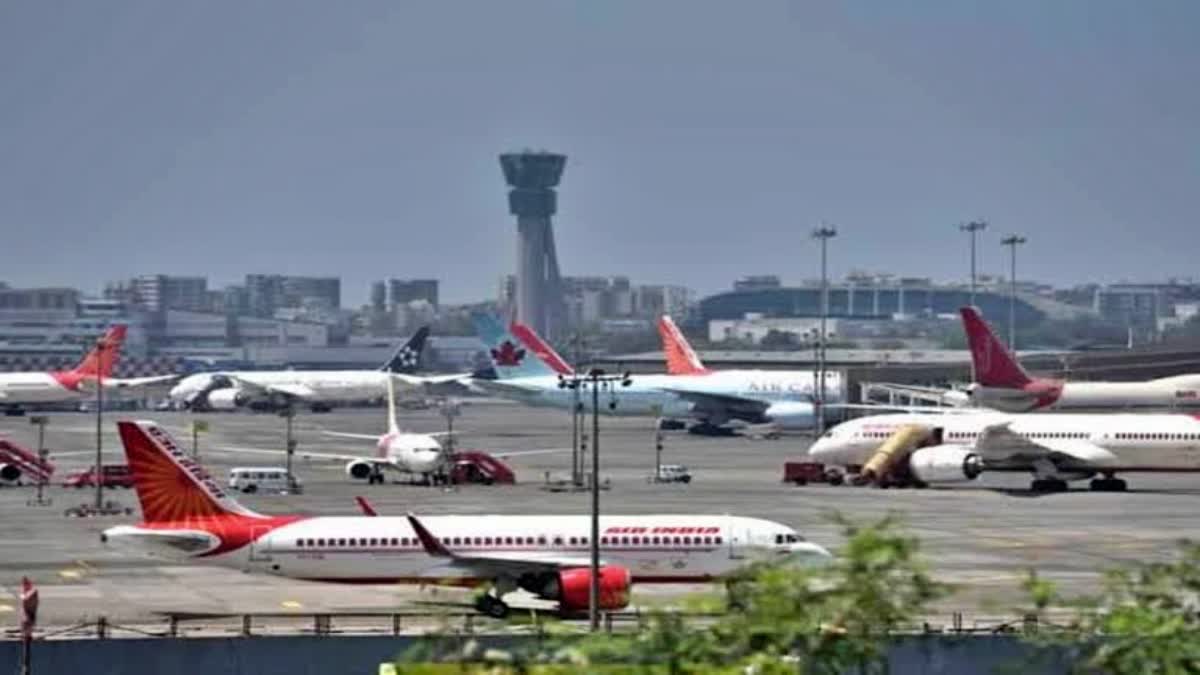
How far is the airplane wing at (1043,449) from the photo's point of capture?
12688 centimetres

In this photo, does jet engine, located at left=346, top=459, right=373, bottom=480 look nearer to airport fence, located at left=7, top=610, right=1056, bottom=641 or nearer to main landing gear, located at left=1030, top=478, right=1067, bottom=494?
main landing gear, located at left=1030, top=478, right=1067, bottom=494

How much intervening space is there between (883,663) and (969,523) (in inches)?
3342

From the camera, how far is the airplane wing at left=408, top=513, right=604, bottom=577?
71.4 metres

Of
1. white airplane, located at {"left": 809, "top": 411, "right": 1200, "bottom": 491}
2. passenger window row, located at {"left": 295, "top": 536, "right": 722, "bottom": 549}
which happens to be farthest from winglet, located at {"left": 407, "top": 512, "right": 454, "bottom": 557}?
→ white airplane, located at {"left": 809, "top": 411, "right": 1200, "bottom": 491}

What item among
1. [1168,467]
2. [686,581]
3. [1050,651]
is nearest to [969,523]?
[1168,467]

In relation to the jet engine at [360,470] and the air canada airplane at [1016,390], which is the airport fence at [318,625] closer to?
the jet engine at [360,470]

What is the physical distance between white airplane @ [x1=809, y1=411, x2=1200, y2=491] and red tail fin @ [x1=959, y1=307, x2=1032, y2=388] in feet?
111

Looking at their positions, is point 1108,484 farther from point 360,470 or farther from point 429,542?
point 429,542

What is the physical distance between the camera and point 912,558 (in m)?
24.0

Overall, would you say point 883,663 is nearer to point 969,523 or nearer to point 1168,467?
point 969,523

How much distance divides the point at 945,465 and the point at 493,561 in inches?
2405

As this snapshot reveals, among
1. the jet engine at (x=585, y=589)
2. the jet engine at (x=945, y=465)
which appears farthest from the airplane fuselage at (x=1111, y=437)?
the jet engine at (x=585, y=589)

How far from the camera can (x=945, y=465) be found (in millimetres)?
129500

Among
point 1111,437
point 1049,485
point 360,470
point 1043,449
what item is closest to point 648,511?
point 1043,449
